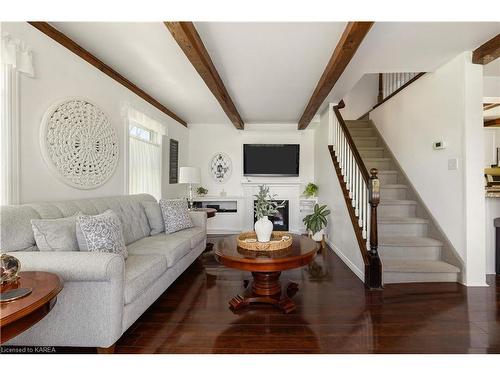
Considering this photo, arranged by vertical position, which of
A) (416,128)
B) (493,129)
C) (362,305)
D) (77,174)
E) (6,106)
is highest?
(493,129)

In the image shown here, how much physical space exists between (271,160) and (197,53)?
350cm

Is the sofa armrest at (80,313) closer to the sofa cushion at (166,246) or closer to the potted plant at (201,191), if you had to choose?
the sofa cushion at (166,246)

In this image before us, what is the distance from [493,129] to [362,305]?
5288mm

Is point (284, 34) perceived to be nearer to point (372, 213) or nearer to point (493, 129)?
point (372, 213)

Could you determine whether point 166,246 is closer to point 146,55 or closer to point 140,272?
point 140,272

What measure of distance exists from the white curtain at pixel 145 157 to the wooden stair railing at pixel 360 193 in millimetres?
2945

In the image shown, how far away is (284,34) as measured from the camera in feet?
7.43

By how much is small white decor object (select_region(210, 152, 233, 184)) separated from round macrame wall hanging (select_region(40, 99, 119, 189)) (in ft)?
9.41

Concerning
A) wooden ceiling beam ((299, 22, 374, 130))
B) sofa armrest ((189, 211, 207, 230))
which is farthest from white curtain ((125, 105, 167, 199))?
wooden ceiling beam ((299, 22, 374, 130))

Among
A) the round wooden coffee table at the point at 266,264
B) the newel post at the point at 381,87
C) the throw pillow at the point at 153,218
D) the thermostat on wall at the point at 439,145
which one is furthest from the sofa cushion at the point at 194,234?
the newel post at the point at 381,87

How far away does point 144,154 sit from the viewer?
404cm

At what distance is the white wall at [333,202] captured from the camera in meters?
3.23
